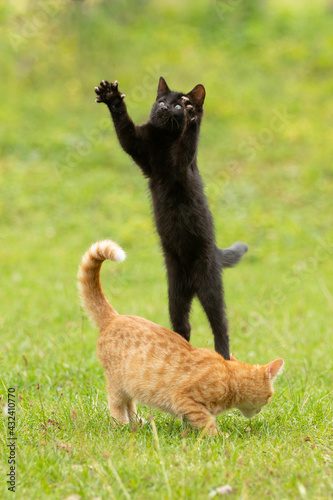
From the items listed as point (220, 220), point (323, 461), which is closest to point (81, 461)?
point (323, 461)

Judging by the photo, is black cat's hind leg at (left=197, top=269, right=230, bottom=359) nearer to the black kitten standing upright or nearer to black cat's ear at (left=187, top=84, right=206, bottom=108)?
the black kitten standing upright

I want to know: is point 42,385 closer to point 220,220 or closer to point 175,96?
point 175,96

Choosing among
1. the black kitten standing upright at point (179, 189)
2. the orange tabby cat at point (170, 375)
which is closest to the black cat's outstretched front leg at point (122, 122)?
the black kitten standing upright at point (179, 189)

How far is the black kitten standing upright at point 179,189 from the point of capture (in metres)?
3.35

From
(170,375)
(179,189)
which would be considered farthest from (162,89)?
(170,375)

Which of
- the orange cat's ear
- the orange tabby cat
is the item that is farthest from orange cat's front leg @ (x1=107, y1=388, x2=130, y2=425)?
the orange cat's ear

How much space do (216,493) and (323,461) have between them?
72cm

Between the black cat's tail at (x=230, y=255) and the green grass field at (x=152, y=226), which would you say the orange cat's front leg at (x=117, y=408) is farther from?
the black cat's tail at (x=230, y=255)

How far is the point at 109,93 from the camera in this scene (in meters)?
3.30

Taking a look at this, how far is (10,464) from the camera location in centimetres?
277

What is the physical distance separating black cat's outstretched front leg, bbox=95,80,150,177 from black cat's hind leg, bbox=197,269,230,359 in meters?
0.82

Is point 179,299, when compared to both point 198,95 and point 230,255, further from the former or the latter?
point 198,95

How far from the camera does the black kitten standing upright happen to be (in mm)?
3352

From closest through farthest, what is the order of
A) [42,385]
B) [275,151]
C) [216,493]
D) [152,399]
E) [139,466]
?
[216,493]
[139,466]
[152,399]
[42,385]
[275,151]
